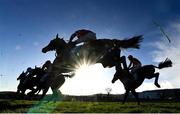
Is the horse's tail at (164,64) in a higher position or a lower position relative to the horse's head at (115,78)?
higher

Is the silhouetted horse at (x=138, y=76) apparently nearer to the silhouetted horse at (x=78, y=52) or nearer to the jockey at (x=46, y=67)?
the silhouetted horse at (x=78, y=52)

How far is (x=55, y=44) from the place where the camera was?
13.6m

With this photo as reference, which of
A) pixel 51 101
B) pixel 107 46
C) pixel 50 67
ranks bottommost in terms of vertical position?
pixel 51 101

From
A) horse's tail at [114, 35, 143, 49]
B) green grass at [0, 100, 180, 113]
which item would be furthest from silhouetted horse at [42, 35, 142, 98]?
green grass at [0, 100, 180, 113]

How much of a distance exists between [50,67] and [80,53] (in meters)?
1.47

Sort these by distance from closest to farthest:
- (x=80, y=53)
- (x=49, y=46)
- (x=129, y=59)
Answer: (x=80, y=53), (x=49, y=46), (x=129, y=59)

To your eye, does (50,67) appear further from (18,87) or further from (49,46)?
(18,87)

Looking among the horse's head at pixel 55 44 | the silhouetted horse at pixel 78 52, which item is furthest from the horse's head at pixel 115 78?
the horse's head at pixel 55 44

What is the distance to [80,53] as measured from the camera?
1285 centimetres

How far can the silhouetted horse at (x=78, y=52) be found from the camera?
1289 centimetres

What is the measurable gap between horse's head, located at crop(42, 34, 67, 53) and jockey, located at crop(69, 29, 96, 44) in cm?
37

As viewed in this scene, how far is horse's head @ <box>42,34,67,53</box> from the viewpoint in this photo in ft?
43.9

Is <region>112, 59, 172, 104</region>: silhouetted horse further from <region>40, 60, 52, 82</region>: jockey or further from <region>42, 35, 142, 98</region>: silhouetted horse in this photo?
<region>40, 60, 52, 82</region>: jockey

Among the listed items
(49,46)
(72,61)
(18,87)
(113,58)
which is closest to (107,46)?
(113,58)
